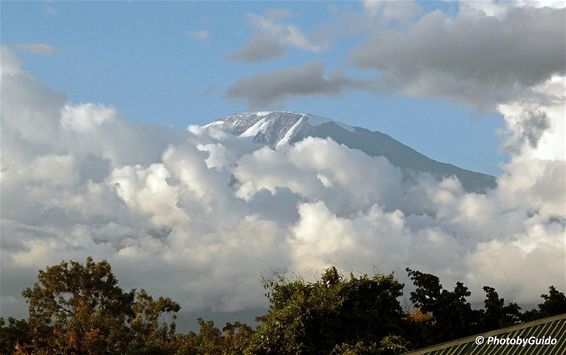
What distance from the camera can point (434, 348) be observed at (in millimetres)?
32281

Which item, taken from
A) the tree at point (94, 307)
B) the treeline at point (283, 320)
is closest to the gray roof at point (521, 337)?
the treeline at point (283, 320)

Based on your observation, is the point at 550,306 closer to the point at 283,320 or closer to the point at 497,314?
the point at 497,314

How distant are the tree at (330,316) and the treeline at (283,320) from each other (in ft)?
0.18

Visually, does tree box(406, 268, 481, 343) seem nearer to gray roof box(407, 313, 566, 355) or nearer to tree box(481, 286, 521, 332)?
tree box(481, 286, 521, 332)

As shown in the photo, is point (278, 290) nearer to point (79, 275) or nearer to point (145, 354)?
point (145, 354)

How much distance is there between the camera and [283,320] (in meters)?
41.8

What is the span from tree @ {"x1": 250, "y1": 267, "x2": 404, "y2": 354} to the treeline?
5 centimetres

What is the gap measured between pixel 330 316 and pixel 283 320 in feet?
9.70

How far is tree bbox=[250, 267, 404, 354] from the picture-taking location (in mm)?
41531

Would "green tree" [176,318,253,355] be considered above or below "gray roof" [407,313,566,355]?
above

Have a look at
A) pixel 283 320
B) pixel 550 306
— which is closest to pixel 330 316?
pixel 283 320

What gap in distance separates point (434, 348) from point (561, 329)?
197 inches

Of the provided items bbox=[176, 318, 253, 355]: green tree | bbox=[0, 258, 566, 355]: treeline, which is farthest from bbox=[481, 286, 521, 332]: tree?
bbox=[176, 318, 253, 355]: green tree

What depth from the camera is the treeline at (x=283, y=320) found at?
42188 millimetres
